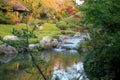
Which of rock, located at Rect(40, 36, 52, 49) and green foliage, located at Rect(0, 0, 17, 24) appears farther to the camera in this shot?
green foliage, located at Rect(0, 0, 17, 24)

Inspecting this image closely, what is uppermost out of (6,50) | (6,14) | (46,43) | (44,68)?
(6,14)

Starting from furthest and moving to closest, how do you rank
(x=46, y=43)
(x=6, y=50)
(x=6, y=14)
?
1. (x=6, y=14)
2. (x=46, y=43)
3. (x=6, y=50)

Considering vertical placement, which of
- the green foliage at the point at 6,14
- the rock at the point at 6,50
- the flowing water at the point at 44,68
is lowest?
the flowing water at the point at 44,68

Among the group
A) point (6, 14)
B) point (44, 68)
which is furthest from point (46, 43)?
point (6, 14)

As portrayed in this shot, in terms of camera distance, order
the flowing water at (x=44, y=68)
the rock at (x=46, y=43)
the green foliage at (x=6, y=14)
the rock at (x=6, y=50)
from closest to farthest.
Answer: the flowing water at (x=44, y=68) → the rock at (x=6, y=50) → the rock at (x=46, y=43) → the green foliage at (x=6, y=14)

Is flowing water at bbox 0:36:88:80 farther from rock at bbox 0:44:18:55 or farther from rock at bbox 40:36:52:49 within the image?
rock at bbox 40:36:52:49

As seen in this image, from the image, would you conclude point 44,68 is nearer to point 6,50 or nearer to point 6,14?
point 6,50

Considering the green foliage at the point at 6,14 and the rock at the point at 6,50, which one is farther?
the green foliage at the point at 6,14

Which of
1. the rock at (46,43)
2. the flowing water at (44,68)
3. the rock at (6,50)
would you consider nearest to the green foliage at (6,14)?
the rock at (46,43)

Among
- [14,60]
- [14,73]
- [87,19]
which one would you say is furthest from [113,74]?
[14,60]

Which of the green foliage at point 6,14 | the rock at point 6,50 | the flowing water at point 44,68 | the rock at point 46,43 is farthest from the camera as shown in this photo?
the green foliage at point 6,14

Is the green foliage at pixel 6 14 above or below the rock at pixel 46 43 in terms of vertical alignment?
above

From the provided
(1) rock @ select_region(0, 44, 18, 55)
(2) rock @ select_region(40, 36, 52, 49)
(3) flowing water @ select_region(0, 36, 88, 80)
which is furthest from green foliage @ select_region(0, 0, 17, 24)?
(1) rock @ select_region(0, 44, 18, 55)

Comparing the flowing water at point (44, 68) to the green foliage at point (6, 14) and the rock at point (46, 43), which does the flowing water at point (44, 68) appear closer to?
the rock at point (46, 43)
